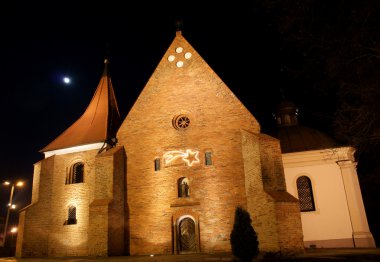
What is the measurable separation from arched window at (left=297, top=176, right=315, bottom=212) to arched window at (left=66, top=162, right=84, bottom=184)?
12.3m

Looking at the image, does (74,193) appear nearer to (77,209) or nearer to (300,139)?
(77,209)

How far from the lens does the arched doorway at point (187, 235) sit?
1761 centimetres

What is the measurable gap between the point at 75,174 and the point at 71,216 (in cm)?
241

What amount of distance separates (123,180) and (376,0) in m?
14.4

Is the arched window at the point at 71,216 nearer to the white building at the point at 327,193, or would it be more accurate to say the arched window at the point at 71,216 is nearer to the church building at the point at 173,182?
the church building at the point at 173,182

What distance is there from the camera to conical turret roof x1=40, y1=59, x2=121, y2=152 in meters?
22.1

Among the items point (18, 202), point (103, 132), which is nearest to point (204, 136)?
point (103, 132)

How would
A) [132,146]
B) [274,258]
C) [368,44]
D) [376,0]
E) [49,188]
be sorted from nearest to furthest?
[376,0]
[368,44]
[274,258]
[132,146]
[49,188]

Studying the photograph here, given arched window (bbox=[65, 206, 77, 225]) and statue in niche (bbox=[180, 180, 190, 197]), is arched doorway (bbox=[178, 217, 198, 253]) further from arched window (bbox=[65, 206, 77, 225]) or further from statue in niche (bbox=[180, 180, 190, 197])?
arched window (bbox=[65, 206, 77, 225])

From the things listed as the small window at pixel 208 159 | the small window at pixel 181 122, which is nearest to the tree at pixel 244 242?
the small window at pixel 208 159

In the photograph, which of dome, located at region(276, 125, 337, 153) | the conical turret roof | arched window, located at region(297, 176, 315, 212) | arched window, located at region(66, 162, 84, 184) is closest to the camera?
arched window, located at region(297, 176, 315, 212)

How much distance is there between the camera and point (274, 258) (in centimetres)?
1333

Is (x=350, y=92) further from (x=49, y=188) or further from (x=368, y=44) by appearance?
(x=49, y=188)

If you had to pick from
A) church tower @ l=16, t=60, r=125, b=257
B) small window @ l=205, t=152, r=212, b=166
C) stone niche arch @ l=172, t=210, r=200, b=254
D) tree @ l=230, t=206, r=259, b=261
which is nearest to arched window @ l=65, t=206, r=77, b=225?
church tower @ l=16, t=60, r=125, b=257
